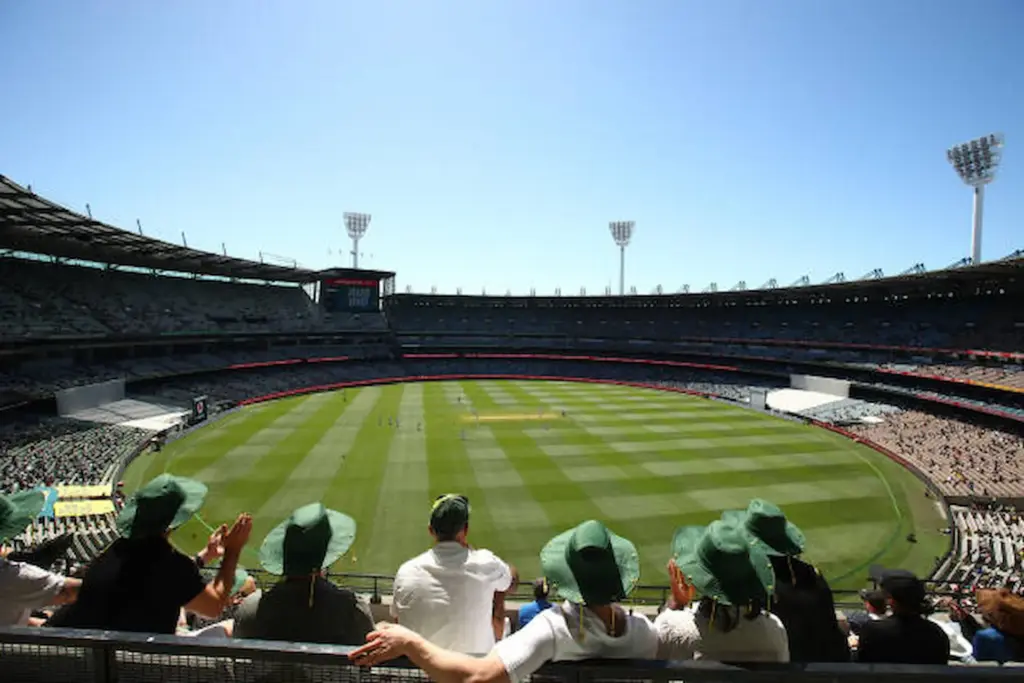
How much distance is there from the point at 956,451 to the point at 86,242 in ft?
206

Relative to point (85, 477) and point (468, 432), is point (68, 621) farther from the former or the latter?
point (468, 432)

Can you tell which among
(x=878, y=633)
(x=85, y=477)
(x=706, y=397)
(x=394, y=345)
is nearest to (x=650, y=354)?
(x=706, y=397)

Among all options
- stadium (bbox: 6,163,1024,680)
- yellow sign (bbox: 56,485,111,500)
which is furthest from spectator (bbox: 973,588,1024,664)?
yellow sign (bbox: 56,485,111,500)

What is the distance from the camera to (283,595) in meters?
3.96

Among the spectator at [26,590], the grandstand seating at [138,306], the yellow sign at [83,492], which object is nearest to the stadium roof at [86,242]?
the grandstand seating at [138,306]

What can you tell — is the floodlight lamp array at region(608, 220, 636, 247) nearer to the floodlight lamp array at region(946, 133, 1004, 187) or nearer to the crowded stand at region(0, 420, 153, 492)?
the floodlight lamp array at region(946, 133, 1004, 187)

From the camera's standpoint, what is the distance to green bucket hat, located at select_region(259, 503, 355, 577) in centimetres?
394

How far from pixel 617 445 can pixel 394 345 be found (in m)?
49.4

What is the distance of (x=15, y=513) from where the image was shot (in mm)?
5105

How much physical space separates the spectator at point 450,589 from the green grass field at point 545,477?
47.4 feet

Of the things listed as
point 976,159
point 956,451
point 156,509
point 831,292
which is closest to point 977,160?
point 976,159

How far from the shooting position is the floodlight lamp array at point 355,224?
93.4 meters

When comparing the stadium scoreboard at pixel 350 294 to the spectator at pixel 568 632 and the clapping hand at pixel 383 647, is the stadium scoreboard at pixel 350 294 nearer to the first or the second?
the spectator at pixel 568 632

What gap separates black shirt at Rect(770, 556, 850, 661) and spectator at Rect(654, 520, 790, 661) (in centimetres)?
73
